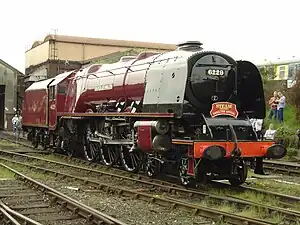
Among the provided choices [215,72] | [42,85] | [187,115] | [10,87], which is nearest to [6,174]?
[187,115]

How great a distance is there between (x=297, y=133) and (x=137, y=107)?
28.0ft

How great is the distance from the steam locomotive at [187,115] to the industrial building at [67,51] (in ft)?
89.1

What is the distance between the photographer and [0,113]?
4456cm

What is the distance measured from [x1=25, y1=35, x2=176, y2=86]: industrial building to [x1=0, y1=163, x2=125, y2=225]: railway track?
30.5m

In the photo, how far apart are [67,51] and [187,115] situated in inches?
1322

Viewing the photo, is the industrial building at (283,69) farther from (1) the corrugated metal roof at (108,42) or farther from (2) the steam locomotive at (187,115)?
(2) the steam locomotive at (187,115)

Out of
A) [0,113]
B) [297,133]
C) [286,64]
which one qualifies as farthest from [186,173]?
[0,113]

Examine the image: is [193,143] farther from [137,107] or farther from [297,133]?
[297,133]

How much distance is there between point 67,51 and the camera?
43000 millimetres

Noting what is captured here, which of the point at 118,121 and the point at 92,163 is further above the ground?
the point at 118,121

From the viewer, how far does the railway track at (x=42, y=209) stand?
7.50 m

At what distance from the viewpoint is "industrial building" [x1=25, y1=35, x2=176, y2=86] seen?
135ft

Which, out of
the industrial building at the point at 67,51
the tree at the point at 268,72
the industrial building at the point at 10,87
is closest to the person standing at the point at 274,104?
the tree at the point at 268,72

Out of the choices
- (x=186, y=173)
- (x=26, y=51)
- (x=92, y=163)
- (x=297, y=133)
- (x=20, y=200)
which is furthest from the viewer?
(x=26, y=51)
